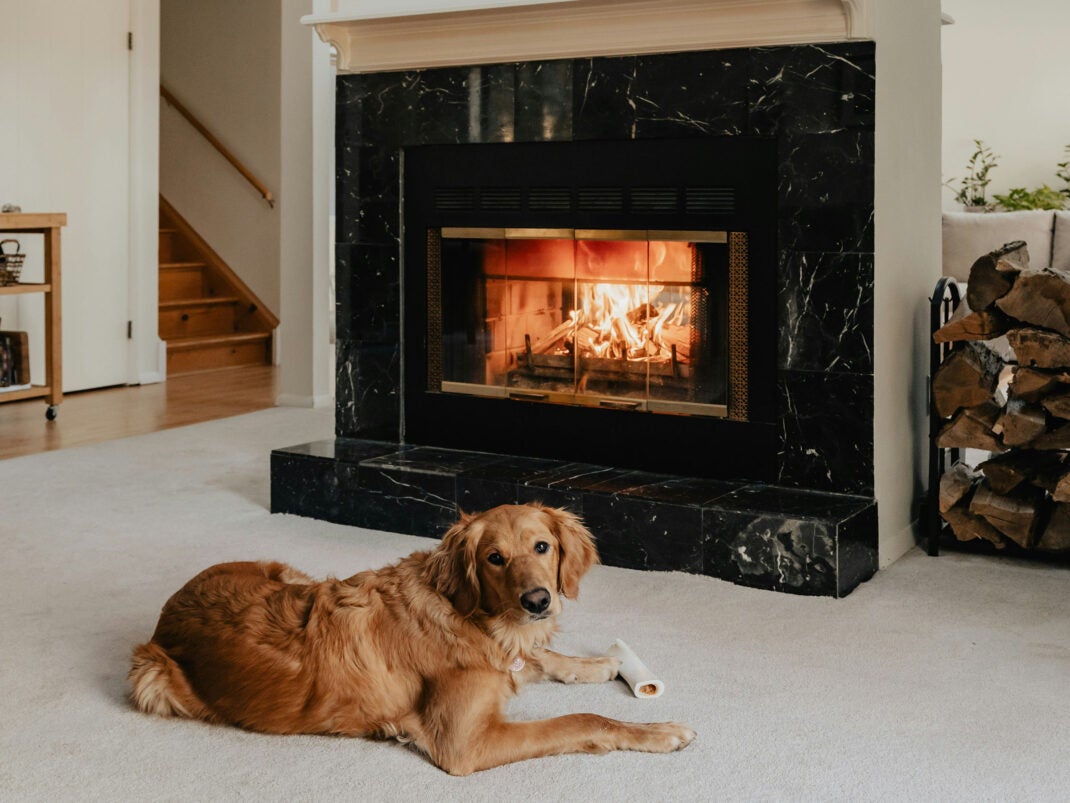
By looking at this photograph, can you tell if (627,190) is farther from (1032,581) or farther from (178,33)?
(178,33)

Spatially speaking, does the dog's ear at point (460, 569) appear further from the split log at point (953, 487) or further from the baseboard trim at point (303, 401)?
the baseboard trim at point (303, 401)

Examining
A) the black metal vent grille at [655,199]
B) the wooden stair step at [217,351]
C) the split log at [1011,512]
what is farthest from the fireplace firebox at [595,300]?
the wooden stair step at [217,351]

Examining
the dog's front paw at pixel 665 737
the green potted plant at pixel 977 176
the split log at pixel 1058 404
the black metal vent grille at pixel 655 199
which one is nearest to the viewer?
the dog's front paw at pixel 665 737

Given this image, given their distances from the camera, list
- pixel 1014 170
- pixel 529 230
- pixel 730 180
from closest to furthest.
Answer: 1. pixel 730 180
2. pixel 529 230
3. pixel 1014 170

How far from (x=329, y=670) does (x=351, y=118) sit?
96.1 inches

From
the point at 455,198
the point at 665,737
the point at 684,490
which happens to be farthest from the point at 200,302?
the point at 665,737

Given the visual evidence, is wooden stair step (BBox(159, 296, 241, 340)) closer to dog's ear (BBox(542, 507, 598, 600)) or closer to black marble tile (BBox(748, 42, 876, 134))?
black marble tile (BBox(748, 42, 876, 134))

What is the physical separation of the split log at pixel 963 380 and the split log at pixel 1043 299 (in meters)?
0.19

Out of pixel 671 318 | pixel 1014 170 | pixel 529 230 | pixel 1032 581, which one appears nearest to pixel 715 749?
pixel 1032 581

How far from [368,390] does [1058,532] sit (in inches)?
84.7

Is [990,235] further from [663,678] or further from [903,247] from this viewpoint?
[663,678]

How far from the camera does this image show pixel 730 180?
138 inches

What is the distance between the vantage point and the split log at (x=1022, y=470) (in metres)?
3.35

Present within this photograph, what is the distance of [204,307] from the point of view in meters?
8.03
